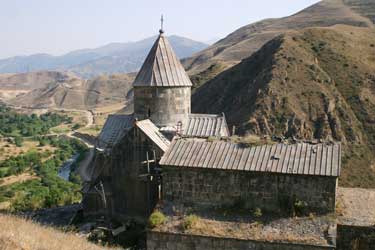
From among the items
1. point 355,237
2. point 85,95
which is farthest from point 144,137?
point 85,95

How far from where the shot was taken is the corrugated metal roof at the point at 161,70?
16.7 metres

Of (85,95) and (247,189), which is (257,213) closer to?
(247,189)

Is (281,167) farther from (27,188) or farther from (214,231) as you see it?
(27,188)

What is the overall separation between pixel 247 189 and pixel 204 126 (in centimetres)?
563

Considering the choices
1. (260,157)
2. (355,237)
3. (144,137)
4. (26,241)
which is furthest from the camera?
(144,137)

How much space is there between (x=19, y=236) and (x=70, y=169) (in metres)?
49.2

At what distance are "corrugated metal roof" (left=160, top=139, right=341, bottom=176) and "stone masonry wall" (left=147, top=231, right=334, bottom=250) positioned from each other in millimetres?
2041

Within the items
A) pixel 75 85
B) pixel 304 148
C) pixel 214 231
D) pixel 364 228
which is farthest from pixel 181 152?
pixel 75 85

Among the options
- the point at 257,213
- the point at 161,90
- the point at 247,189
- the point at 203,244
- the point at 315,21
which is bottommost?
the point at 203,244

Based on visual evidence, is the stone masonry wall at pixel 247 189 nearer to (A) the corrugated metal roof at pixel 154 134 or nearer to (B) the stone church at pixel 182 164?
(B) the stone church at pixel 182 164

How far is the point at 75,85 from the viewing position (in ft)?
527

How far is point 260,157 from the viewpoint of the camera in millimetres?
12719

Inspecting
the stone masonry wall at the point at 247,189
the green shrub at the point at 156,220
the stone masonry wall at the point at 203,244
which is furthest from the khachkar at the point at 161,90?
the stone masonry wall at the point at 203,244

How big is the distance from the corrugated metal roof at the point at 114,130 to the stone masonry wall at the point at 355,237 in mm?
9389
